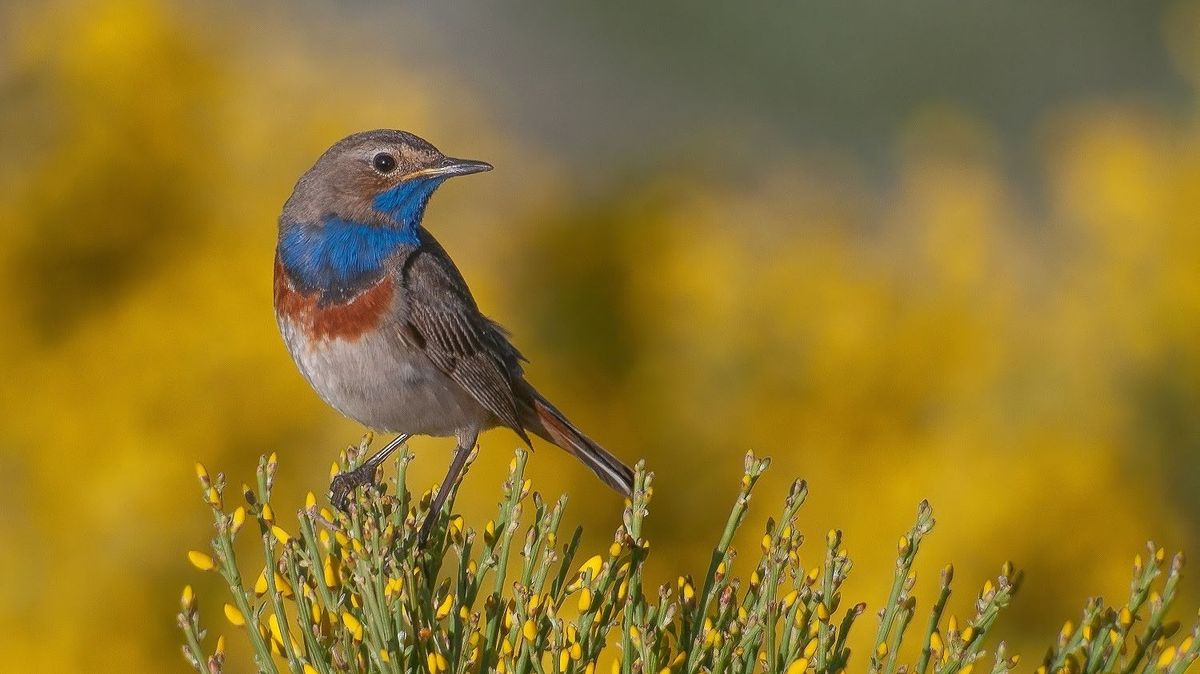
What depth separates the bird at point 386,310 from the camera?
137 inches

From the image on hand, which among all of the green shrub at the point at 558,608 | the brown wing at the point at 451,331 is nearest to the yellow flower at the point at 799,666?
the green shrub at the point at 558,608

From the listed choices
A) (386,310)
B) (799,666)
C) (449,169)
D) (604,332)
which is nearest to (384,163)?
(449,169)

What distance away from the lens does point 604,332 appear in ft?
20.0

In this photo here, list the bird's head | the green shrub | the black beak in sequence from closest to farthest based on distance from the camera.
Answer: the green shrub → the black beak → the bird's head

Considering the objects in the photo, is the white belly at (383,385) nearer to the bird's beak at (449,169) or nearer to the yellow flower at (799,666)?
the bird's beak at (449,169)

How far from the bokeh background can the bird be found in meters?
1.63

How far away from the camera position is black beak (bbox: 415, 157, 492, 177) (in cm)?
342

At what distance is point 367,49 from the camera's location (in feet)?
37.9

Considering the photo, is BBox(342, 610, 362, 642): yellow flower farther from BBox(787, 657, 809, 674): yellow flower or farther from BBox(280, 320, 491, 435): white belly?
BBox(280, 320, 491, 435): white belly

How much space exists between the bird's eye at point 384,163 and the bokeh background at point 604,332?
6.13ft

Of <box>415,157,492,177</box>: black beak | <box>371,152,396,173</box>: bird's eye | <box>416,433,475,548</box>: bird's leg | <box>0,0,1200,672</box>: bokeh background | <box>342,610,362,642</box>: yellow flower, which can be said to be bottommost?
<box>342,610,362,642</box>: yellow flower

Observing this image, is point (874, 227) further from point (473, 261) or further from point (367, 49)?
point (367, 49)

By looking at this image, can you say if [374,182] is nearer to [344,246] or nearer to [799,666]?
[344,246]

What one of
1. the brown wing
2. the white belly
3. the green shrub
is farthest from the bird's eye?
the green shrub
